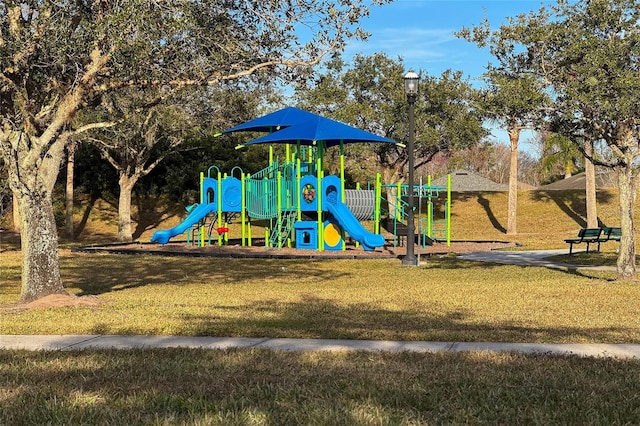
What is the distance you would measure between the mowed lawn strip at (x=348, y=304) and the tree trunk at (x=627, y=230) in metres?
0.59

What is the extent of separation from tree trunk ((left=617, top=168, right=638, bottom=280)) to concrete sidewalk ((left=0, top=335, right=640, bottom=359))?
776 centimetres

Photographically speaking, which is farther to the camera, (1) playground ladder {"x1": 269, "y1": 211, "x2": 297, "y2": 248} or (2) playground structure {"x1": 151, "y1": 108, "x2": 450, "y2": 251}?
(1) playground ladder {"x1": 269, "y1": 211, "x2": 297, "y2": 248}

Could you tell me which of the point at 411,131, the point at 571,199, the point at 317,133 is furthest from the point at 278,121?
the point at 571,199

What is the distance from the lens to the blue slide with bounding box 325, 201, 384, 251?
2397cm

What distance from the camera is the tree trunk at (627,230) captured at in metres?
14.3

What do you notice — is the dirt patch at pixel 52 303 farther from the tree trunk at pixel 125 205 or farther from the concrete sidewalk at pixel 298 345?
the tree trunk at pixel 125 205

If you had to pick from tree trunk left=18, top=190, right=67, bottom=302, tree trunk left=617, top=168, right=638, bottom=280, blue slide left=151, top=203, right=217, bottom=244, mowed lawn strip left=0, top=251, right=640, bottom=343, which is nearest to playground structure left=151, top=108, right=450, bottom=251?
blue slide left=151, top=203, right=217, bottom=244

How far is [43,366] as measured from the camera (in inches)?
244

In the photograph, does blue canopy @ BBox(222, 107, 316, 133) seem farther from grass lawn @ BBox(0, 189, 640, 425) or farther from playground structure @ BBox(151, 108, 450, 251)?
grass lawn @ BBox(0, 189, 640, 425)

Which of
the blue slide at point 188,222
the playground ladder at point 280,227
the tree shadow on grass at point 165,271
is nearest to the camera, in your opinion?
the tree shadow on grass at point 165,271

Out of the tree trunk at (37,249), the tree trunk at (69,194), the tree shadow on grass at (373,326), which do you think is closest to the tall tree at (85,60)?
the tree trunk at (37,249)

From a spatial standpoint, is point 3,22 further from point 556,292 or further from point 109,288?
point 556,292

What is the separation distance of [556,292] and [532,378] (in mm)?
7338

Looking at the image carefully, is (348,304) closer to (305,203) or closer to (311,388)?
(311,388)
